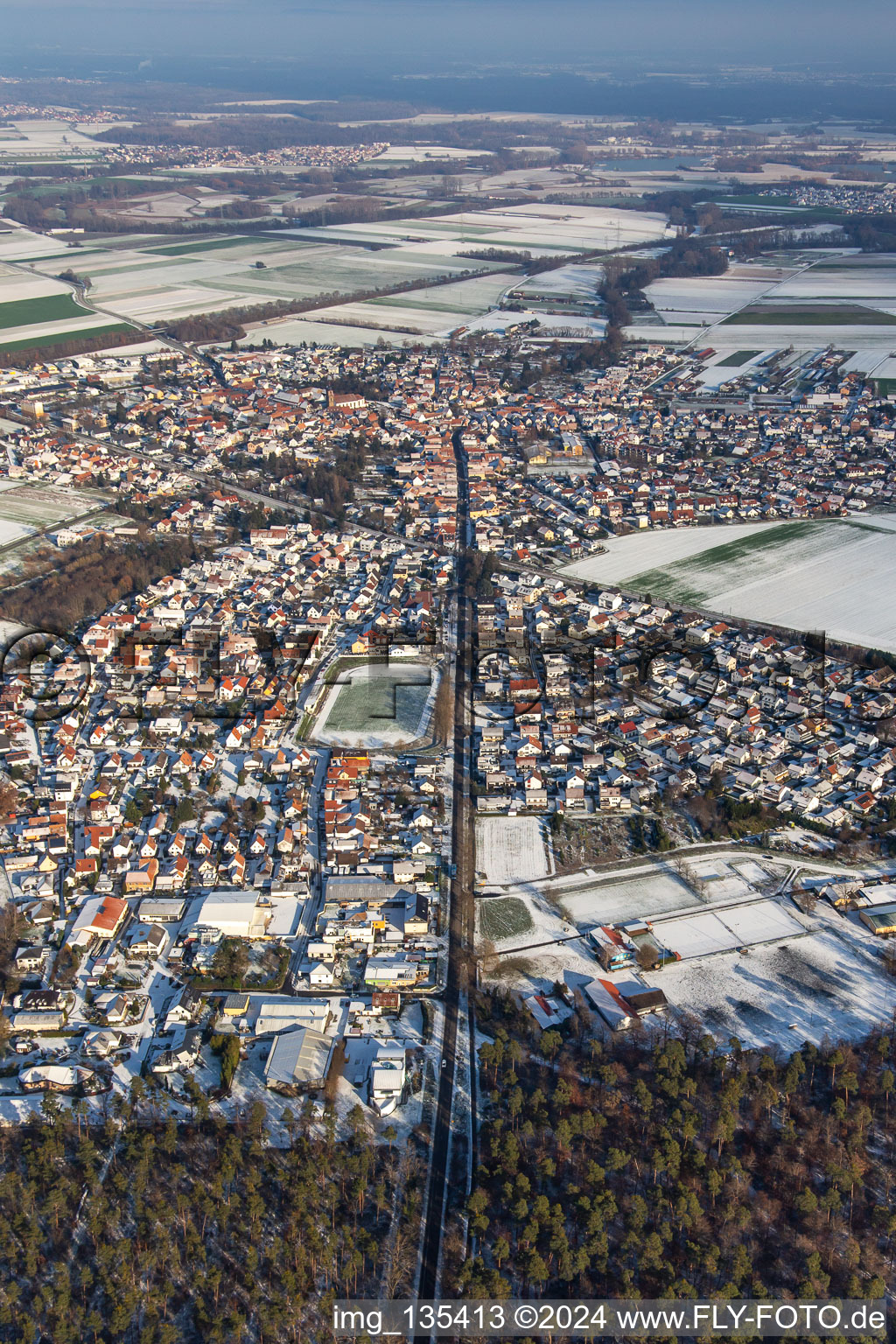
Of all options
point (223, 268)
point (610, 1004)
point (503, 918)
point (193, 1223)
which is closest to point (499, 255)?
point (223, 268)

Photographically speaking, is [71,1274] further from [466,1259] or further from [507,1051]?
[507,1051]

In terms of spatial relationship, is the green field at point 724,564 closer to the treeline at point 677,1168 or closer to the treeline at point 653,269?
the treeline at point 677,1168

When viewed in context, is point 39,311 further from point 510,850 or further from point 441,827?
point 510,850

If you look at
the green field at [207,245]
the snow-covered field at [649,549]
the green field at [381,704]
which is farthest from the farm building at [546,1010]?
the green field at [207,245]

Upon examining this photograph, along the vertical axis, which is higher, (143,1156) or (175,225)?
(175,225)

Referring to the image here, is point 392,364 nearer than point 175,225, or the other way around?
point 392,364

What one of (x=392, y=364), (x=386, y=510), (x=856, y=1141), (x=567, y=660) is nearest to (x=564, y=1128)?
(x=856, y=1141)

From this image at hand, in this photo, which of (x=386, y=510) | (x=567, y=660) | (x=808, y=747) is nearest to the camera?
(x=808, y=747)
